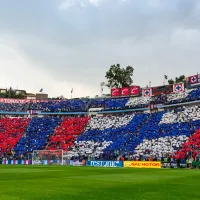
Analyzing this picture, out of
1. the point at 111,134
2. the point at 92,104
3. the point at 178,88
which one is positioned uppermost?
the point at 178,88

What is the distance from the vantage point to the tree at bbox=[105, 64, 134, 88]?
427 feet

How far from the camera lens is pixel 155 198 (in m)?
18.2

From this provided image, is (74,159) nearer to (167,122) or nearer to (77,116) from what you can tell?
(167,122)

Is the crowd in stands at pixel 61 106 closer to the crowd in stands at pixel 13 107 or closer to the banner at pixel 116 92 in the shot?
the crowd in stands at pixel 13 107

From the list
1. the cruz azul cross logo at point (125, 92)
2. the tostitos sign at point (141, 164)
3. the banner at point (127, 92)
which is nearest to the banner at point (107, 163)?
the tostitos sign at point (141, 164)

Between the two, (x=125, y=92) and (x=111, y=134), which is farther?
(x=125, y=92)

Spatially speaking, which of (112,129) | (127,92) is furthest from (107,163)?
(127,92)

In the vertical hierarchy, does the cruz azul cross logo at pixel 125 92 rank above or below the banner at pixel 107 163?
above

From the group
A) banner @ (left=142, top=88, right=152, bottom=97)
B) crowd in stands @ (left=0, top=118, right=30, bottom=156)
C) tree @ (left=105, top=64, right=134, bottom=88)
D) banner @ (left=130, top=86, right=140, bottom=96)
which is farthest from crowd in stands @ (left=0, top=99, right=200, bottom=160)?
tree @ (left=105, top=64, right=134, bottom=88)

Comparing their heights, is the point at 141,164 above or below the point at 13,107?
below

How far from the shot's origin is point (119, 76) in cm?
13038

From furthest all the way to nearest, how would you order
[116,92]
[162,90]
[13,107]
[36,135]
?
[13,107] → [116,92] → [162,90] → [36,135]

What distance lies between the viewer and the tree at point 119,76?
5128 inches

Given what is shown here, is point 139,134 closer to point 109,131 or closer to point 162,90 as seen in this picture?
point 109,131
